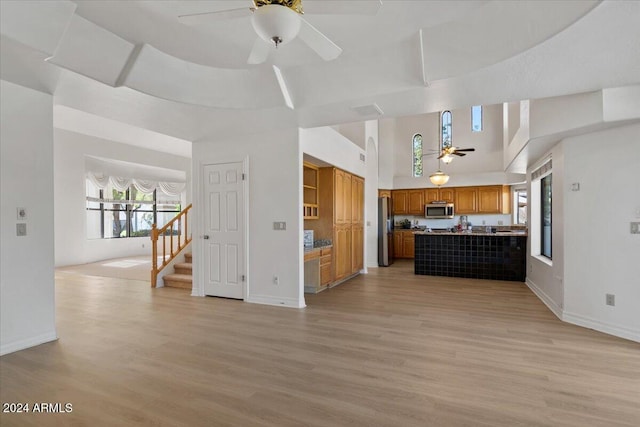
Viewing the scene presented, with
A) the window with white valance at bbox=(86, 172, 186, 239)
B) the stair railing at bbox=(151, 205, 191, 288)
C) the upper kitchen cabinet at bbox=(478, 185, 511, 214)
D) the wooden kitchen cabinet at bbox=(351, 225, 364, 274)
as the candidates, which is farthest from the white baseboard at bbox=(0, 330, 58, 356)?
the upper kitchen cabinet at bbox=(478, 185, 511, 214)

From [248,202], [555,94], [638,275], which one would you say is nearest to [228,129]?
[248,202]

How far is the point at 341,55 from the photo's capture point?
3.33 metres

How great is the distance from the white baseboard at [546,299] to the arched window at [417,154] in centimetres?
523

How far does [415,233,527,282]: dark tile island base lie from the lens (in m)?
6.75

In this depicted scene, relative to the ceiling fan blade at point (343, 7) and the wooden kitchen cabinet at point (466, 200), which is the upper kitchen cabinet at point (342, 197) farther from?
the wooden kitchen cabinet at point (466, 200)

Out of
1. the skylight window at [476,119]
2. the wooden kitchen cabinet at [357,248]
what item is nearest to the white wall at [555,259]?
the wooden kitchen cabinet at [357,248]

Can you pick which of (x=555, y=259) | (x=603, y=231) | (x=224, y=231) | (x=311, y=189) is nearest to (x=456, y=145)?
(x=311, y=189)

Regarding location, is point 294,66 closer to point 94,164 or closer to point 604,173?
point 604,173

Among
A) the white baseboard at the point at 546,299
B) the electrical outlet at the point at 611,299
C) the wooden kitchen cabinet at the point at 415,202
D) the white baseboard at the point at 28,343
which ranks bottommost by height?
the white baseboard at the point at 546,299

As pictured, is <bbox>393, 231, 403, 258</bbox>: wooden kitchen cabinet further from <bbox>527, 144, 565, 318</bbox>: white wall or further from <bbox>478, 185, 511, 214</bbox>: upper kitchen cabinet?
<bbox>527, 144, 565, 318</bbox>: white wall

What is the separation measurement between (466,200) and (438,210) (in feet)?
2.83

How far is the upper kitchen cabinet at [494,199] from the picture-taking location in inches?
384

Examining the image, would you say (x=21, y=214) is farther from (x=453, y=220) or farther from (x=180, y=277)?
(x=453, y=220)

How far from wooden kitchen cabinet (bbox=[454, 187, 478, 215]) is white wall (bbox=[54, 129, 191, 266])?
9688 millimetres
